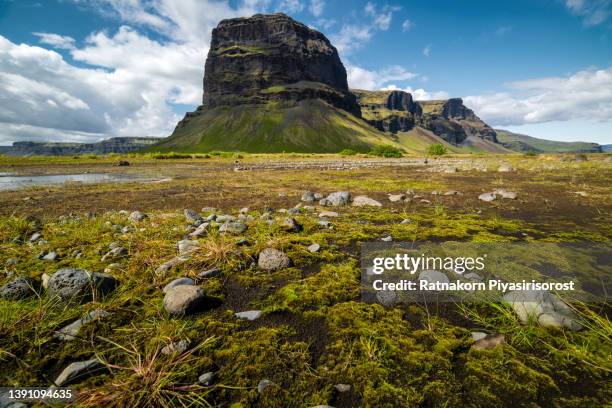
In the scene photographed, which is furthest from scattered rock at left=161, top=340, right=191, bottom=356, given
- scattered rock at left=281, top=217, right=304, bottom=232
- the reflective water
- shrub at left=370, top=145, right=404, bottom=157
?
shrub at left=370, top=145, right=404, bottom=157

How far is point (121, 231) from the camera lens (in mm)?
6438

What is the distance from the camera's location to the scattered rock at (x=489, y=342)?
2.81 m

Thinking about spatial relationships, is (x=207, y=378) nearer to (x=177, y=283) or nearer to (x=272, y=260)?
(x=177, y=283)

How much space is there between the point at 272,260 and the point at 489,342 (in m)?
3.15

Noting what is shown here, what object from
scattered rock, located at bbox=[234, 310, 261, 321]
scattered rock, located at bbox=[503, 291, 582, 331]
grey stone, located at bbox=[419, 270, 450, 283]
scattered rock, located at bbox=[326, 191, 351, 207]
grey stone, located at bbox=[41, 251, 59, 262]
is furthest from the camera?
scattered rock, located at bbox=[326, 191, 351, 207]

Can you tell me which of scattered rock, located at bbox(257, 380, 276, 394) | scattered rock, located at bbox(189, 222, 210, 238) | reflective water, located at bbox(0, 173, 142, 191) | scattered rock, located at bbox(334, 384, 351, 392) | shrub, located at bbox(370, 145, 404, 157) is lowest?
scattered rock, located at bbox(334, 384, 351, 392)

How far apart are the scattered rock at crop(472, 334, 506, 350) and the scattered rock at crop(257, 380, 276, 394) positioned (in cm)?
207

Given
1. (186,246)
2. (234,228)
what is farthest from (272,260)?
(234,228)

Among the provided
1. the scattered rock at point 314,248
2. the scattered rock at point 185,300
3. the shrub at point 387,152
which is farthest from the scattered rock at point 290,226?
the shrub at point 387,152

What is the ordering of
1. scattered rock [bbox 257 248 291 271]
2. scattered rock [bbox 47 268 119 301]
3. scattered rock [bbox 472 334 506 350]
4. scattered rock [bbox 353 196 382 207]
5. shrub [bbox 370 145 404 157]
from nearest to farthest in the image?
scattered rock [bbox 472 334 506 350] < scattered rock [bbox 47 268 119 301] < scattered rock [bbox 257 248 291 271] < scattered rock [bbox 353 196 382 207] < shrub [bbox 370 145 404 157]

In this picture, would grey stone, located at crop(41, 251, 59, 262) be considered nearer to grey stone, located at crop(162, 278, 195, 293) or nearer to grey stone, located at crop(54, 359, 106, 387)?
grey stone, located at crop(162, 278, 195, 293)

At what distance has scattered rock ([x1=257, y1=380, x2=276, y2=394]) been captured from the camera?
2.33 metres

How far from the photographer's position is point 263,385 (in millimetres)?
2359

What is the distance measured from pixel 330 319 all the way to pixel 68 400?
2481mm
